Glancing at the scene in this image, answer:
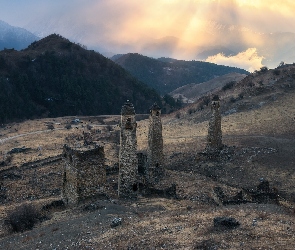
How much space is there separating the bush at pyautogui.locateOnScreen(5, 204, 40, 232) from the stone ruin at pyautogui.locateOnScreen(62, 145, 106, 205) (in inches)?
94.6

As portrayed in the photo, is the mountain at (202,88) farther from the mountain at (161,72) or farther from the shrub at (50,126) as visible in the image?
the shrub at (50,126)

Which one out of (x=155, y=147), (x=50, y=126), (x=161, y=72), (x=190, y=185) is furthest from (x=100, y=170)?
(x=161, y=72)

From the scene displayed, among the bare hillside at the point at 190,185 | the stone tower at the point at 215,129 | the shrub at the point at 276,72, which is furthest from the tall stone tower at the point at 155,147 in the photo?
the shrub at the point at 276,72

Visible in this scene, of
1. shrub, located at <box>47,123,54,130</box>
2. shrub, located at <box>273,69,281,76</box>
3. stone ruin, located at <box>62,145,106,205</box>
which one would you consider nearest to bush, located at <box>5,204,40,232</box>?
stone ruin, located at <box>62,145,106,205</box>

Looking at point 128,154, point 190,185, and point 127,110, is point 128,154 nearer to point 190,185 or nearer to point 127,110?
point 127,110

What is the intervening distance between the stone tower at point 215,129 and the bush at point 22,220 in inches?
601

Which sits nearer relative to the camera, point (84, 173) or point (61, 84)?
point (84, 173)

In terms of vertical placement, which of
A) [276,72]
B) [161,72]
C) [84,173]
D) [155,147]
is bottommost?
[84,173]

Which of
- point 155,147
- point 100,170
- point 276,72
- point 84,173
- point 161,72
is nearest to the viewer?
point 84,173

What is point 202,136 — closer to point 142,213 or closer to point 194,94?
point 142,213

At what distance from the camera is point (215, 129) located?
2734cm

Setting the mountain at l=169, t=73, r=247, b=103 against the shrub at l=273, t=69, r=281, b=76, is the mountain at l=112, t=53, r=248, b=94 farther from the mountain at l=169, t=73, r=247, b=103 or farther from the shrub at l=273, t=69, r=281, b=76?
the shrub at l=273, t=69, r=281, b=76

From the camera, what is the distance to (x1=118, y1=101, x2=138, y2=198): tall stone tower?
18.5 m

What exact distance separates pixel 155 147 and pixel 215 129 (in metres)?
6.21
